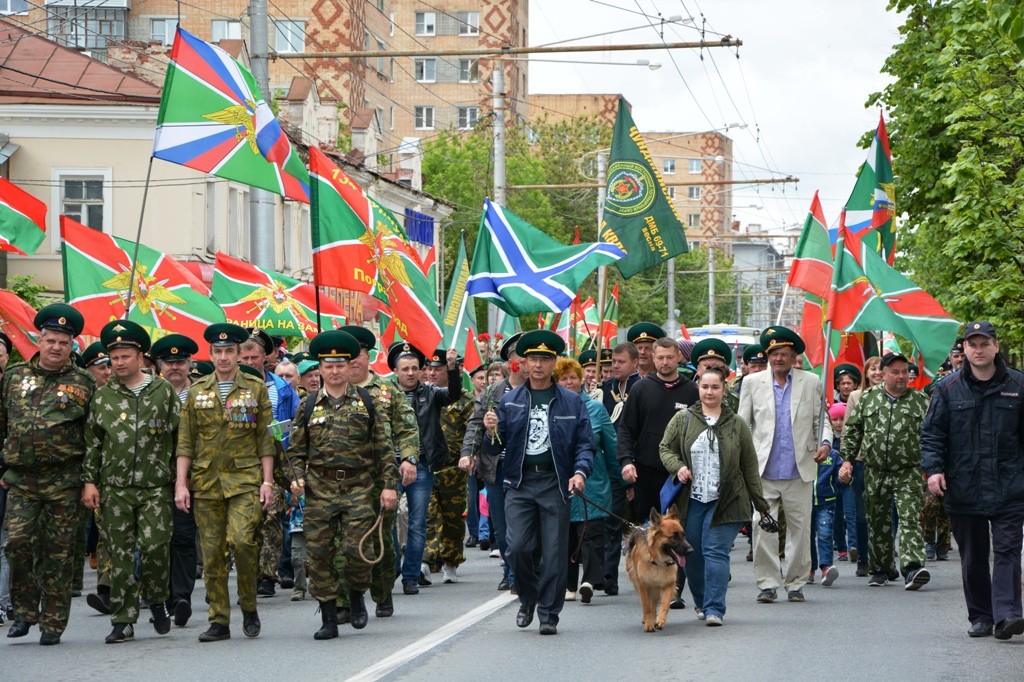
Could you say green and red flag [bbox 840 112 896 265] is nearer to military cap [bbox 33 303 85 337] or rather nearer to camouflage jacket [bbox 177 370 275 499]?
camouflage jacket [bbox 177 370 275 499]

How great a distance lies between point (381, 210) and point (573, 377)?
340cm

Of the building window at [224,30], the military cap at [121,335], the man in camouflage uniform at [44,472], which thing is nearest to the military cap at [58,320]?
the man in camouflage uniform at [44,472]

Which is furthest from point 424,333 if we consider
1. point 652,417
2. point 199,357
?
point 199,357

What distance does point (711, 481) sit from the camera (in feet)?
40.2

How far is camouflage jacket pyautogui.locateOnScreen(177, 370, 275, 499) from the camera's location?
11398 mm

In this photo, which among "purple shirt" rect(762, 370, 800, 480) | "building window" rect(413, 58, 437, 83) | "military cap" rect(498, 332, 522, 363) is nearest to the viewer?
"purple shirt" rect(762, 370, 800, 480)

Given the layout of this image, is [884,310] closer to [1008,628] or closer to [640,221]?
[640,221]

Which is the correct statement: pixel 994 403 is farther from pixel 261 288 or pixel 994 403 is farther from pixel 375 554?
pixel 261 288

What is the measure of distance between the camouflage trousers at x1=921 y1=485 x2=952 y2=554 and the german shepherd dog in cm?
550

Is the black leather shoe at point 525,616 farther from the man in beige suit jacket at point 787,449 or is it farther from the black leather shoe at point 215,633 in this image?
the man in beige suit jacket at point 787,449

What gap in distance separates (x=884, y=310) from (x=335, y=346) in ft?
21.6

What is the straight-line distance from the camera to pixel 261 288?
2094cm

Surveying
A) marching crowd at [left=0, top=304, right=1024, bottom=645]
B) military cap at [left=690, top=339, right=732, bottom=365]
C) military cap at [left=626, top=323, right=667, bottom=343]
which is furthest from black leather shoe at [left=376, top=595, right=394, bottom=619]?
military cap at [left=626, top=323, right=667, bottom=343]

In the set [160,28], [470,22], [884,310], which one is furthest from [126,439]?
[470,22]
